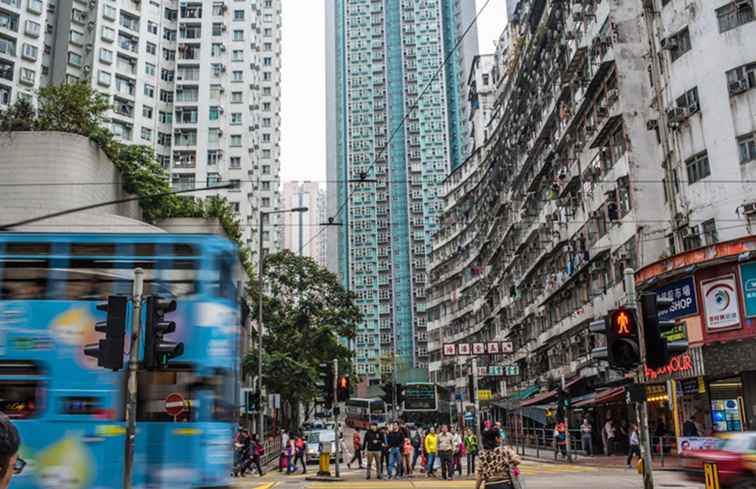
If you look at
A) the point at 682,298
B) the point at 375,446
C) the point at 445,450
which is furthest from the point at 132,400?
the point at 682,298

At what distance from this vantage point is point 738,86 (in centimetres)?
2555

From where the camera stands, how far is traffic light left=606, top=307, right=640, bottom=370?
364 inches

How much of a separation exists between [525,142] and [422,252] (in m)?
74.7

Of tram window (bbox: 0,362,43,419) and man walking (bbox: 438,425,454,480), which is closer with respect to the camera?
tram window (bbox: 0,362,43,419)

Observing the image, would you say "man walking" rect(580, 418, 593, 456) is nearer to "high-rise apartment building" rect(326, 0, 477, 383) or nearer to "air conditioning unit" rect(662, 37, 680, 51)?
"air conditioning unit" rect(662, 37, 680, 51)

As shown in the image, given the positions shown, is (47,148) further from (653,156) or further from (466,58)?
(466,58)

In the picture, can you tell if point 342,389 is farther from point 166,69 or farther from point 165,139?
point 166,69

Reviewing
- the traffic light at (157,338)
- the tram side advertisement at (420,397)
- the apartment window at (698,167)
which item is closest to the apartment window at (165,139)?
the tram side advertisement at (420,397)

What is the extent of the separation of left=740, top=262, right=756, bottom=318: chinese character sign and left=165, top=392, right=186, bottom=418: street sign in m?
18.2

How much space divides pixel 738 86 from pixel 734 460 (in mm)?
18184

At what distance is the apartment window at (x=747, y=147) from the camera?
24938mm

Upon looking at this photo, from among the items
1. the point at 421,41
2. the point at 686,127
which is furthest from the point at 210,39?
the point at 421,41

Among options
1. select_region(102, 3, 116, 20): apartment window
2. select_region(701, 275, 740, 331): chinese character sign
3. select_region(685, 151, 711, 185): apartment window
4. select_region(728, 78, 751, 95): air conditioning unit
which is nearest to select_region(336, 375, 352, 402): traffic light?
select_region(701, 275, 740, 331): chinese character sign

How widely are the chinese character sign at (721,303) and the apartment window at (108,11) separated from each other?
59.1 meters
